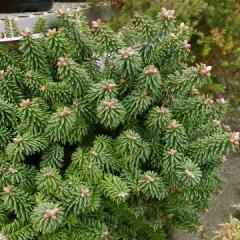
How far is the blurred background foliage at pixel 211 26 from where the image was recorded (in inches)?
130

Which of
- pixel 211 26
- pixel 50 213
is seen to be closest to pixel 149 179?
pixel 50 213

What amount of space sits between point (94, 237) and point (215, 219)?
1.49 m

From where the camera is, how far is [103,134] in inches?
91.0

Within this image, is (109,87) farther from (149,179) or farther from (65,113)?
(149,179)

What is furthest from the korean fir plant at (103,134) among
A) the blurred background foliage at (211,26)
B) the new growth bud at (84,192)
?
the blurred background foliage at (211,26)

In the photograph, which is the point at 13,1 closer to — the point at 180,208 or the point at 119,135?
the point at 119,135

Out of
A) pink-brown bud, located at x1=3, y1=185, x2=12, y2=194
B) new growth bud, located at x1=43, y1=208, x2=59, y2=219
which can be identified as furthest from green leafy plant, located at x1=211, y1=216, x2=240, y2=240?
pink-brown bud, located at x1=3, y1=185, x2=12, y2=194

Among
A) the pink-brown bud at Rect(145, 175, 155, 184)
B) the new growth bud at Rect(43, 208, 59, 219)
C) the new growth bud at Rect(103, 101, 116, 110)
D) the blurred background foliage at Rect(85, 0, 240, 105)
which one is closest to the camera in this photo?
the new growth bud at Rect(43, 208, 59, 219)

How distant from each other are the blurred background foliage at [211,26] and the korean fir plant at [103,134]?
41.3 inches

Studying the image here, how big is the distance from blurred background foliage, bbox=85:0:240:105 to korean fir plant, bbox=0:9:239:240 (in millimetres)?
1048

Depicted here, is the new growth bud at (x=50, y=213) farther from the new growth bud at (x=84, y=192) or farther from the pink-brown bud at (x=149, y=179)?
the pink-brown bud at (x=149, y=179)

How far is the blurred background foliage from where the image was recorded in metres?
3.31

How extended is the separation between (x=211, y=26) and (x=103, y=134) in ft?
5.47

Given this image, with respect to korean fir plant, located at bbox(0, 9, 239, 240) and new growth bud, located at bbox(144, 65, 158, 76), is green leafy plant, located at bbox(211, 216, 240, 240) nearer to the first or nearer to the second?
korean fir plant, located at bbox(0, 9, 239, 240)
